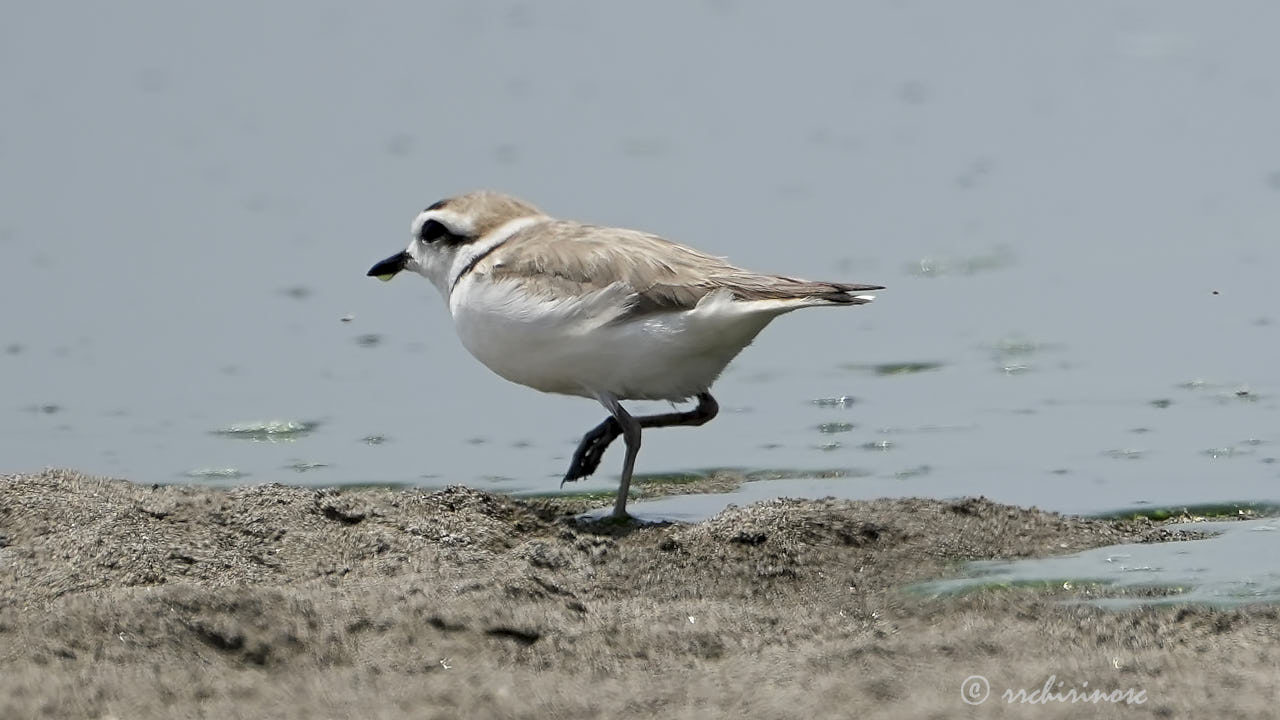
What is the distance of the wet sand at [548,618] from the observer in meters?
5.06

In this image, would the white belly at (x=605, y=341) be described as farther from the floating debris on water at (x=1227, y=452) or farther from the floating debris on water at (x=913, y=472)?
Result: the floating debris on water at (x=1227, y=452)

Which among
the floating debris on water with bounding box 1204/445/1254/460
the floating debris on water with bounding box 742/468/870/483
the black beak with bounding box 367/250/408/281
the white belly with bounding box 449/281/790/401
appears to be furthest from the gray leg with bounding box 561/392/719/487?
the floating debris on water with bounding box 1204/445/1254/460

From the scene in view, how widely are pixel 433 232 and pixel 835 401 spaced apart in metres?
2.62

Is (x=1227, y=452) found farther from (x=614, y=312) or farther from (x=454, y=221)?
(x=454, y=221)

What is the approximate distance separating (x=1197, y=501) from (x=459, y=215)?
3.31 metres

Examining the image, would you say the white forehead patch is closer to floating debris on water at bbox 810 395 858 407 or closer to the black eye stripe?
the black eye stripe

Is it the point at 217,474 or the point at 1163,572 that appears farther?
the point at 217,474

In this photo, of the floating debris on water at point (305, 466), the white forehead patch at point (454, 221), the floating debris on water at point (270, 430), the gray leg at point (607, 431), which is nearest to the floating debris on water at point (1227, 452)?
the gray leg at point (607, 431)

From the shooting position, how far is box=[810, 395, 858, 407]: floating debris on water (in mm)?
10047

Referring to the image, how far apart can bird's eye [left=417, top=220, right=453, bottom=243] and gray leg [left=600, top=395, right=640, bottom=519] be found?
1083mm

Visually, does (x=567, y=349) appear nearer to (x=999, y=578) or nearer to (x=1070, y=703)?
(x=999, y=578)

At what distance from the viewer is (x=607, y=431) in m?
8.25

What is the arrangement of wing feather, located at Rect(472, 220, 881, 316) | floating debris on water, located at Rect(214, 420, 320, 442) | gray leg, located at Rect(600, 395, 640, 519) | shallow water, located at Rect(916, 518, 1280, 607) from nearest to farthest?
shallow water, located at Rect(916, 518, 1280, 607)
wing feather, located at Rect(472, 220, 881, 316)
gray leg, located at Rect(600, 395, 640, 519)
floating debris on water, located at Rect(214, 420, 320, 442)

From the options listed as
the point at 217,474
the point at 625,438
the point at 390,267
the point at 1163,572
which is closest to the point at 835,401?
→ the point at 625,438
